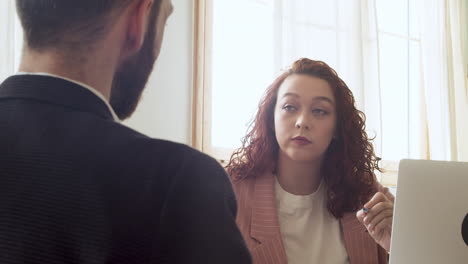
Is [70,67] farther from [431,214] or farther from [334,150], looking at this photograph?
[334,150]

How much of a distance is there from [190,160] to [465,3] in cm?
400

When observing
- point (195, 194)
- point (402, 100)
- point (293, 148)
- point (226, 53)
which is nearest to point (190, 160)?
point (195, 194)

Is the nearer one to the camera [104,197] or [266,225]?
[104,197]

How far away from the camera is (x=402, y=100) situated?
11.5 ft

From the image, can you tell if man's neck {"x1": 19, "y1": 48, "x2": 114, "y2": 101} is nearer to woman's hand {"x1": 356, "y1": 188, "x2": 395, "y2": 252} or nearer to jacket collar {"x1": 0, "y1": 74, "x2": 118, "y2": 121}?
jacket collar {"x1": 0, "y1": 74, "x2": 118, "y2": 121}

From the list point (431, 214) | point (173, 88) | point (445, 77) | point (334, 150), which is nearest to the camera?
point (431, 214)

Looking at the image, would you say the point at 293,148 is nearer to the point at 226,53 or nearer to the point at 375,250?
the point at 375,250

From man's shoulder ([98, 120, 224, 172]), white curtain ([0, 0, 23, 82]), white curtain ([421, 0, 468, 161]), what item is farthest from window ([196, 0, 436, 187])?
man's shoulder ([98, 120, 224, 172])

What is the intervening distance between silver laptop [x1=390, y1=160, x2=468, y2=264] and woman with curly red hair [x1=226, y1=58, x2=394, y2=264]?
466 millimetres

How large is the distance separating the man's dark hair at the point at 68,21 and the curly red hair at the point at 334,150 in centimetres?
125

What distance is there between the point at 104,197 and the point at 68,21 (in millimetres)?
187

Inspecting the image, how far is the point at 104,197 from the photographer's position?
428 millimetres

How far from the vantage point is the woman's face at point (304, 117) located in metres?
1.63

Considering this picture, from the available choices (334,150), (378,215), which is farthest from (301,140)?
(378,215)
